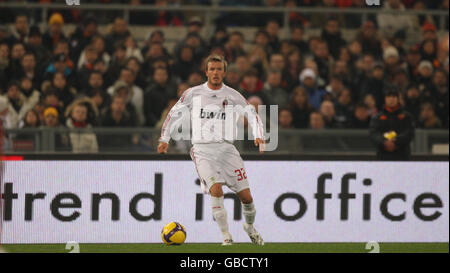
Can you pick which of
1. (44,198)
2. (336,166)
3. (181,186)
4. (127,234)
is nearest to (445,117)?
(336,166)

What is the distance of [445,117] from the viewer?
1351cm

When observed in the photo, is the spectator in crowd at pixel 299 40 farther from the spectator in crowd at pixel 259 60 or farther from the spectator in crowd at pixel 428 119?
the spectator in crowd at pixel 428 119

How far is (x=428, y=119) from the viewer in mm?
13391

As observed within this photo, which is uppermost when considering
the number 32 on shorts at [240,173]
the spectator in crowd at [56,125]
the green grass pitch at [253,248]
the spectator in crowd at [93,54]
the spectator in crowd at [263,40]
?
the spectator in crowd at [263,40]

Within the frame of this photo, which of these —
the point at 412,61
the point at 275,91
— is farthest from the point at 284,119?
the point at 412,61

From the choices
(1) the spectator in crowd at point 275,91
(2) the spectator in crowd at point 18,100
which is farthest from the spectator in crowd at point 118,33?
(1) the spectator in crowd at point 275,91

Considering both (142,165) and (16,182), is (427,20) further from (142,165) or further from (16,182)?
(16,182)

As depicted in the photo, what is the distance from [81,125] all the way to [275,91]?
3.13m

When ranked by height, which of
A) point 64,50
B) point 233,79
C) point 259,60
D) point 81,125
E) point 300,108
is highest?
point 64,50

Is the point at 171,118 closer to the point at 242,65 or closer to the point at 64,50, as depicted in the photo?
the point at 242,65

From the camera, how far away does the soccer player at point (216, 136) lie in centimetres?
947

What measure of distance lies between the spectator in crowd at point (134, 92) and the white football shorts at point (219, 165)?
3.45m

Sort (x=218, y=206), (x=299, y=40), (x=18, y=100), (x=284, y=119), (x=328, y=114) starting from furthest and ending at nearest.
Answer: (x=299, y=40) < (x=328, y=114) < (x=18, y=100) < (x=284, y=119) < (x=218, y=206)

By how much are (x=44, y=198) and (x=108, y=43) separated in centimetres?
372
